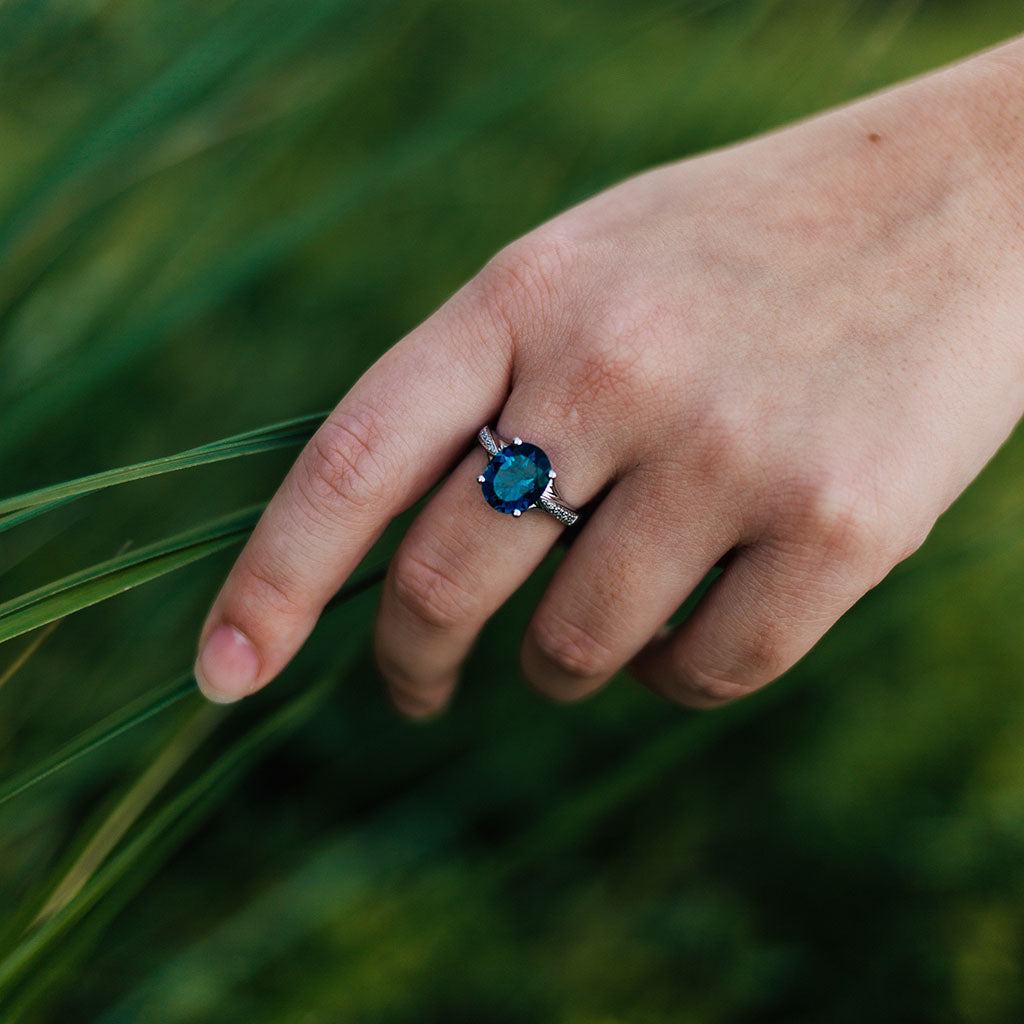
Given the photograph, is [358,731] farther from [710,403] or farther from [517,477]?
[710,403]

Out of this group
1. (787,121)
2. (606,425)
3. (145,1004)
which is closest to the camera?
(606,425)

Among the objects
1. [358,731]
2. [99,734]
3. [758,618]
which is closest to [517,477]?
[758,618]

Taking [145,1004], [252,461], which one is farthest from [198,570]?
[145,1004]

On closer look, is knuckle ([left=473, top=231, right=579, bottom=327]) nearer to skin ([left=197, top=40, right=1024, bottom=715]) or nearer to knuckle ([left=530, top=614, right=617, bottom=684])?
skin ([left=197, top=40, right=1024, bottom=715])

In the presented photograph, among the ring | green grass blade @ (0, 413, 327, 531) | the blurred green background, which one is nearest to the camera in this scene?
green grass blade @ (0, 413, 327, 531)

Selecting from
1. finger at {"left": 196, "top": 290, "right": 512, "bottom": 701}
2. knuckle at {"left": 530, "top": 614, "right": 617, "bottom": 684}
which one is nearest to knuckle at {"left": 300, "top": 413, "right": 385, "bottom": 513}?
finger at {"left": 196, "top": 290, "right": 512, "bottom": 701}

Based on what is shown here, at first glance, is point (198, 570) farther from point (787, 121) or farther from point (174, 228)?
point (787, 121)
